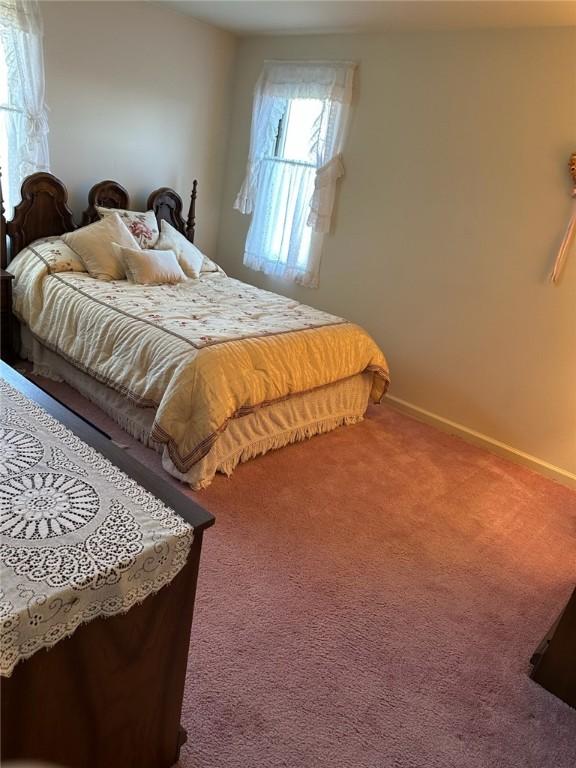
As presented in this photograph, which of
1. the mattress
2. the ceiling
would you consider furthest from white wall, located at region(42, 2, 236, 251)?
the mattress

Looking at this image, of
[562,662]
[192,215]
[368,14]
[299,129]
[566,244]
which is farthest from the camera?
[192,215]

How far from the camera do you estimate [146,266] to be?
11.3 ft

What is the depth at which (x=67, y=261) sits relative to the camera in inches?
132

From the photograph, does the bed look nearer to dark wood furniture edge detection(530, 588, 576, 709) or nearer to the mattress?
the mattress

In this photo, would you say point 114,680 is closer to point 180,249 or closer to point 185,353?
point 185,353

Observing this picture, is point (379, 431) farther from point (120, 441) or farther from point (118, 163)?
point (118, 163)

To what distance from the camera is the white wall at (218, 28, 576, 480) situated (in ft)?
9.90

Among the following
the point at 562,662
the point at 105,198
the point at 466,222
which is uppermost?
the point at 466,222

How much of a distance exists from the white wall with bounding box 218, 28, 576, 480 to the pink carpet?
628mm

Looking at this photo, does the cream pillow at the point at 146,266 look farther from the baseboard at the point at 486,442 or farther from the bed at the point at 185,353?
the baseboard at the point at 486,442

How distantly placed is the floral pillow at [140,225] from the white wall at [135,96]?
0.32 m

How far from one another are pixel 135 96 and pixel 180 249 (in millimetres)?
1148

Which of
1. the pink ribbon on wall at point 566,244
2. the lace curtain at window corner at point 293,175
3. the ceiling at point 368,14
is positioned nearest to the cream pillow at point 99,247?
the lace curtain at window corner at point 293,175

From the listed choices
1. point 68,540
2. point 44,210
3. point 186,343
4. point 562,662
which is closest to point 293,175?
point 44,210
